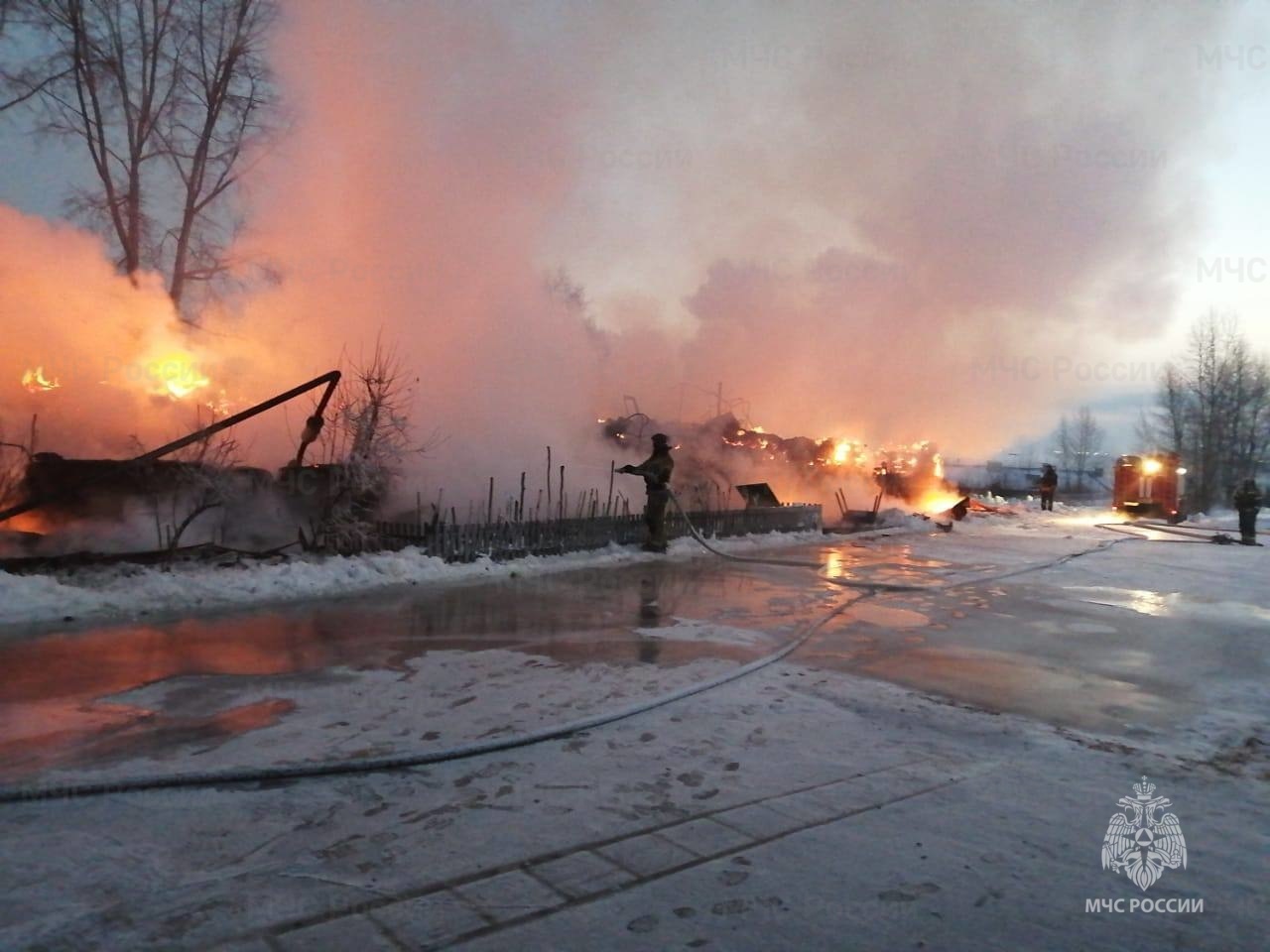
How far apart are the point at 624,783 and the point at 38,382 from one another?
11.0 metres

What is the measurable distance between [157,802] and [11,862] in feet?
1.97

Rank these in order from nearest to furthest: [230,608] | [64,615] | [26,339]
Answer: [64,615]
[230,608]
[26,339]

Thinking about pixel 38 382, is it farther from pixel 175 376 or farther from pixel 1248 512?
pixel 1248 512

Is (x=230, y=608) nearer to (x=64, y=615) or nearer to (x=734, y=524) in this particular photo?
(x=64, y=615)

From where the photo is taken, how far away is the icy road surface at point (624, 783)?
2.72 metres

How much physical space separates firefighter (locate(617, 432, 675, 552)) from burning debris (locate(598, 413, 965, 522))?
4.89 m

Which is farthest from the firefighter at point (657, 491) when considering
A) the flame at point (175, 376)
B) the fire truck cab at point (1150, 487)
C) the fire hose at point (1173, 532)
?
the fire truck cab at point (1150, 487)

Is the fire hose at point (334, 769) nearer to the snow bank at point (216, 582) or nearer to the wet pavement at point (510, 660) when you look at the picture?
the wet pavement at point (510, 660)

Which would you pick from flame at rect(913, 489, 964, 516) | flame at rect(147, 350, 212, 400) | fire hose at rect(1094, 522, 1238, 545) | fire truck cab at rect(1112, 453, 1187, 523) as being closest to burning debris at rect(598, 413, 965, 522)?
flame at rect(913, 489, 964, 516)

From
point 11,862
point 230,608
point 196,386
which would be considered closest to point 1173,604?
point 230,608

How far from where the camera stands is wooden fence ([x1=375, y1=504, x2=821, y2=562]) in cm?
1075

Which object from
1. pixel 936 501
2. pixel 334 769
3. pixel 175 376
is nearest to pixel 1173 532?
pixel 936 501

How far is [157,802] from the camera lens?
3.53m

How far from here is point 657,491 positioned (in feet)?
44.3
